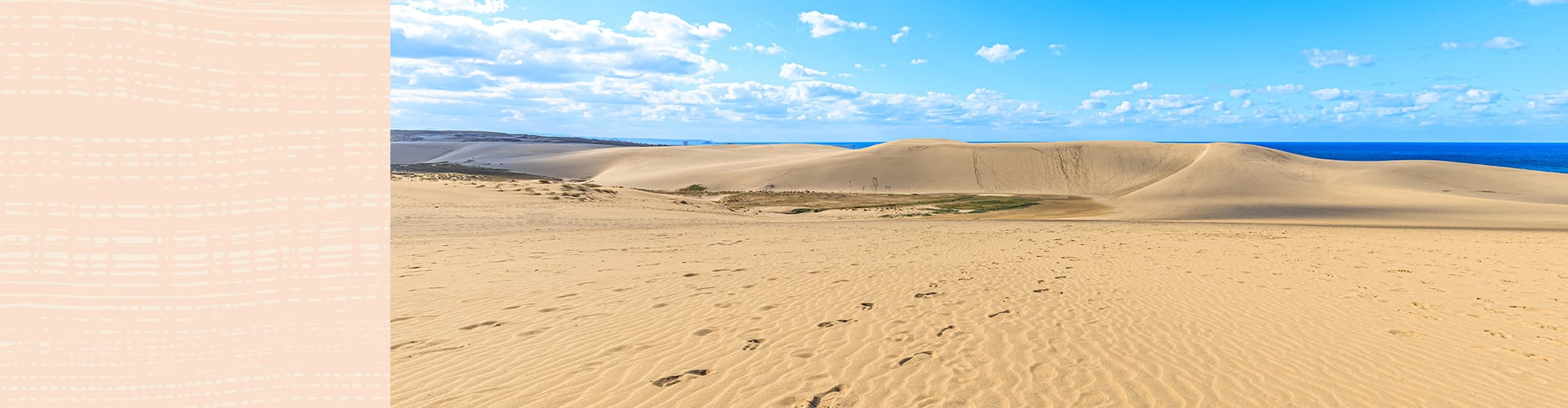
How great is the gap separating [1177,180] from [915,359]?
37599 millimetres

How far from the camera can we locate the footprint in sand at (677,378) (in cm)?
427

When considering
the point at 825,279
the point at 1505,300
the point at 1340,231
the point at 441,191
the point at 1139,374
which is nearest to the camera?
the point at 1139,374

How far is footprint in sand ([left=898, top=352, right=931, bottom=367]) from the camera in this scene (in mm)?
4664

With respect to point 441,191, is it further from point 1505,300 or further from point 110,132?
point 1505,300

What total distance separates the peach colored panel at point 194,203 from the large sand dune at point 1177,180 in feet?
75.9

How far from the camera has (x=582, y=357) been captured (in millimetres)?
4887

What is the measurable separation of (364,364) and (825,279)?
6556 mm

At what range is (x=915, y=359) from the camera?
188 inches

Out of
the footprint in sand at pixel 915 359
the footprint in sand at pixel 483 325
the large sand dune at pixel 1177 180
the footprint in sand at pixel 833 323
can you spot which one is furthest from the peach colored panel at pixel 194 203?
the large sand dune at pixel 1177 180

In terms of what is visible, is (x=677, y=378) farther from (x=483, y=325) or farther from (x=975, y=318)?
(x=975, y=318)

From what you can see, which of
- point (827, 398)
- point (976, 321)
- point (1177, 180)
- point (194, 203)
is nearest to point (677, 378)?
point (827, 398)

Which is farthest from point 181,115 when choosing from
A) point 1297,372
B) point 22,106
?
point 1297,372

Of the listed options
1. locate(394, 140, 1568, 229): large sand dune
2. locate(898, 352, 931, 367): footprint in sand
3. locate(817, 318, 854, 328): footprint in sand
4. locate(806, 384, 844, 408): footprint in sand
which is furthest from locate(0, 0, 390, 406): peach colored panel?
locate(394, 140, 1568, 229): large sand dune

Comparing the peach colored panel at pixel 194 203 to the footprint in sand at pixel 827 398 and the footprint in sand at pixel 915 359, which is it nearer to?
the footprint in sand at pixel 827 398
